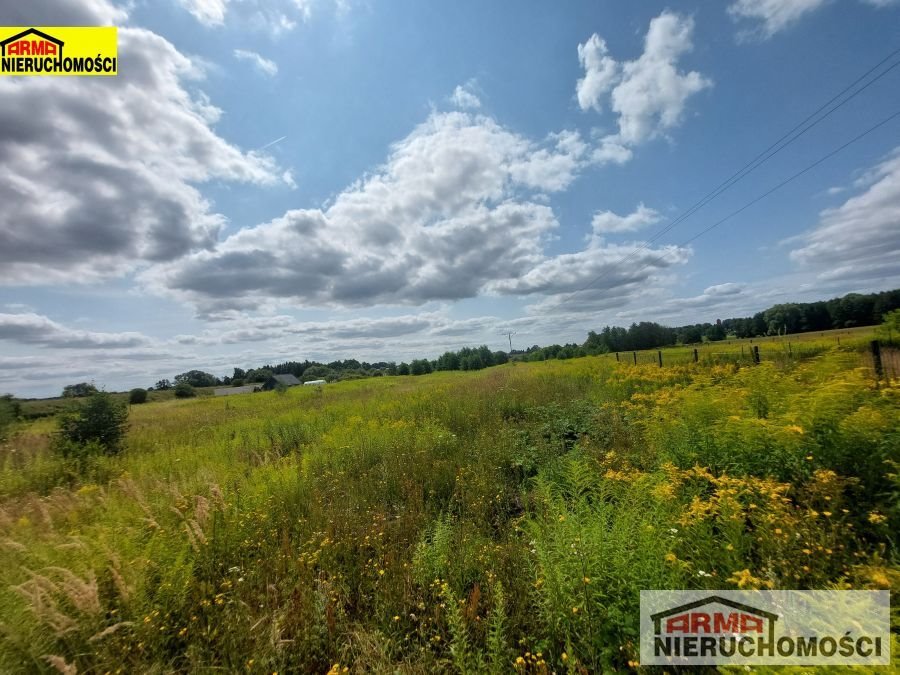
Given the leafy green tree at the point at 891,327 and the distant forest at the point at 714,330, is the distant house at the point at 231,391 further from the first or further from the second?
the leafy green tree at the point at 891,327

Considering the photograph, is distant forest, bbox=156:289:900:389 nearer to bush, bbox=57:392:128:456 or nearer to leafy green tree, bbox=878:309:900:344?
leafy green tree, bbox=878:309:900:344

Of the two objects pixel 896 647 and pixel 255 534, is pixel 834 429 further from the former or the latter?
pixel 255 534

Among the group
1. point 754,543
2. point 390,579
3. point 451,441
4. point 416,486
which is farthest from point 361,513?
point 754,543

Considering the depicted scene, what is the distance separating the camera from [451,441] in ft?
23.4

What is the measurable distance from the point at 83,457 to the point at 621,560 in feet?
38.7

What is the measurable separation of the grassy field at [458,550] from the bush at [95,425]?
4822 millimetres

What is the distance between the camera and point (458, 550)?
11.0 feet

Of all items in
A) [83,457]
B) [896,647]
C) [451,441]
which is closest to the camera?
[896,647]

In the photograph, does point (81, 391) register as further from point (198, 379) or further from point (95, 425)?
point (198, 379)

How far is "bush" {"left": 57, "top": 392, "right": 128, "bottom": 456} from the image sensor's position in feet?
28.4

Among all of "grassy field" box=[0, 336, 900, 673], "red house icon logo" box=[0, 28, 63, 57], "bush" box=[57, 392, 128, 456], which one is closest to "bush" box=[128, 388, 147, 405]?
"bush" box=[57, 392, 128, 456]

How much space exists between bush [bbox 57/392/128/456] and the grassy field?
482cm

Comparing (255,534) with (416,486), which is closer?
(255,534)

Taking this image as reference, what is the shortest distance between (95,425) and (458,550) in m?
11.5
